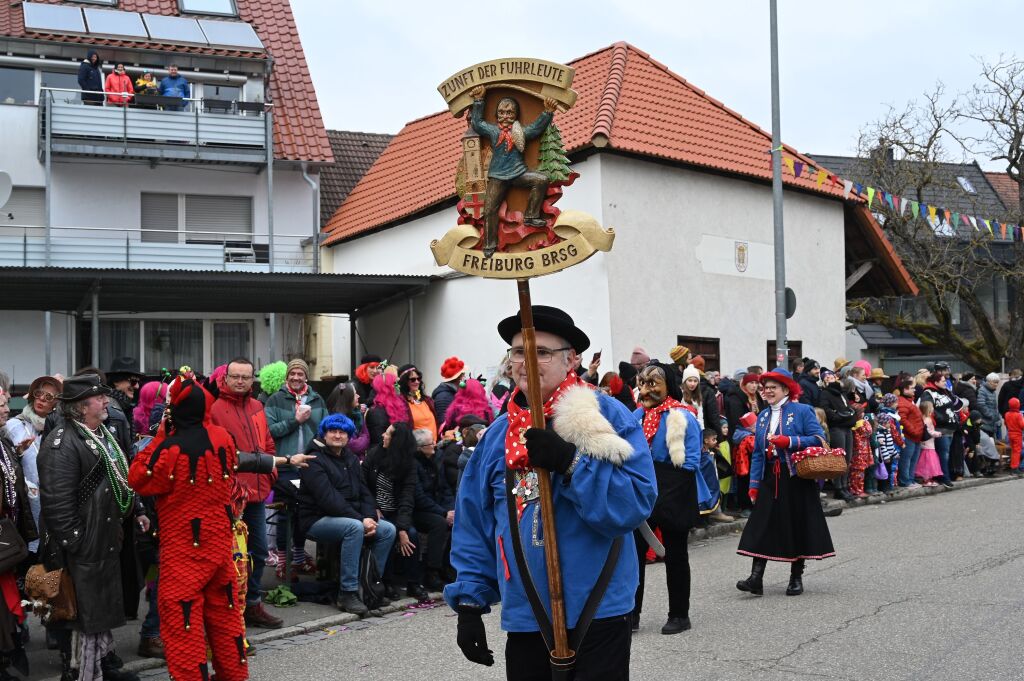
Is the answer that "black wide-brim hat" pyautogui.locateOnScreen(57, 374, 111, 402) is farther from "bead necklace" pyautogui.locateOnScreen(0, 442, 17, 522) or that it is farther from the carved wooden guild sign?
the carved wooden guild sign

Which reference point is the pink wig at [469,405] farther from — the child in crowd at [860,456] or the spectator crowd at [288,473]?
the child in crowd at [860,456]

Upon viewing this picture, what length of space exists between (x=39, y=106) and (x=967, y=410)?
18386 mm

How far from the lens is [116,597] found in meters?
6.96

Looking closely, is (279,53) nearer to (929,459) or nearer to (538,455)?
(929,459)

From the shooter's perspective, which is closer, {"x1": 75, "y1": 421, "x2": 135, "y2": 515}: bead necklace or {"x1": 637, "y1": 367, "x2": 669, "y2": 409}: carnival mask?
{"x1": 75, "y1": 421, "x2": 135, "y2": 515}: bead necklace

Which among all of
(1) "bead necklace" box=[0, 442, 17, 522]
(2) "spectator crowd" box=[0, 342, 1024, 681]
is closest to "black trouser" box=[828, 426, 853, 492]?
(2) "spectator crowd" box=[0, 342, 1024, 681]

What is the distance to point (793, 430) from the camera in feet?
30.9

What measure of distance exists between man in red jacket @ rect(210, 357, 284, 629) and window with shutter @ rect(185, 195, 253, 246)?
1540cm

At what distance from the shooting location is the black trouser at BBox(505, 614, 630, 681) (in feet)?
13.5

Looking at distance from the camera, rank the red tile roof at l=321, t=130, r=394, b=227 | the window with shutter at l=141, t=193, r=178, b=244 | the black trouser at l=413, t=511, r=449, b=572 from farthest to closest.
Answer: the red tile roof at l=321, t=130, r=394, b=227 < the window with shutter at l=141, t=193, r=178, b=244 < the black trouser at l=413, t=511, r=449, b=572

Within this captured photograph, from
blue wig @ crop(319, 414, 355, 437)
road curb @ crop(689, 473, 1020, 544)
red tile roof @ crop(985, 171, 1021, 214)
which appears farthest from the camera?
red tile roof @ crop(985, 171, 1021, 214)

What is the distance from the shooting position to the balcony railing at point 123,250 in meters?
21.9

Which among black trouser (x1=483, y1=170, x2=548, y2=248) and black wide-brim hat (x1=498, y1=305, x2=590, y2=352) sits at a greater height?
black trouser (x1=483, y1=170, x2=548, y2=248)

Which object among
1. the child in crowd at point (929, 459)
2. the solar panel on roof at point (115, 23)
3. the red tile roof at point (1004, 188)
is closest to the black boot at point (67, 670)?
the child in crowd at point (929, 459)
